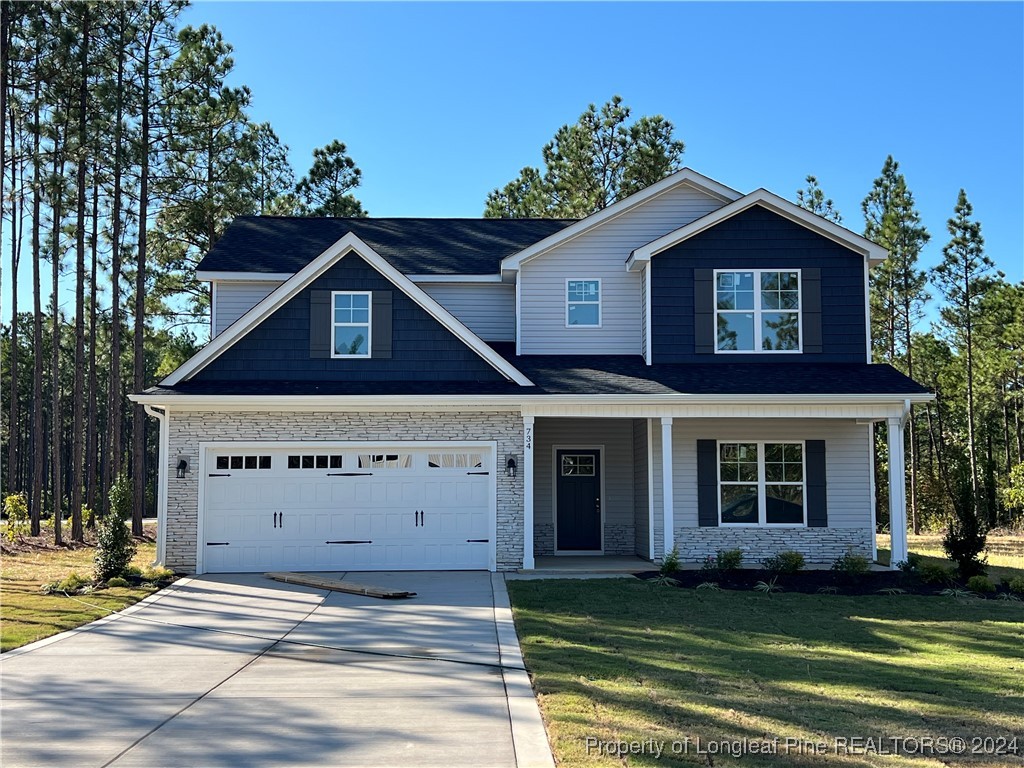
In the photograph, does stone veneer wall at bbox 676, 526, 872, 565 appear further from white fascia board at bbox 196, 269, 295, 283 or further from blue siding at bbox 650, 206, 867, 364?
white fascia board at bbox 196, 269, 295, 283

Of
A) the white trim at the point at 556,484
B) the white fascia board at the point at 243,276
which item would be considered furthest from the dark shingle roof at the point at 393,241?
the white trim at the point at 556,484

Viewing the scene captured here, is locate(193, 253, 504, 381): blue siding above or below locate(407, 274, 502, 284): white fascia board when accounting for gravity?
below

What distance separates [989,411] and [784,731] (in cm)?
4218

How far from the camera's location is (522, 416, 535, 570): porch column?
15984mm

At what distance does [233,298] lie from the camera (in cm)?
1961

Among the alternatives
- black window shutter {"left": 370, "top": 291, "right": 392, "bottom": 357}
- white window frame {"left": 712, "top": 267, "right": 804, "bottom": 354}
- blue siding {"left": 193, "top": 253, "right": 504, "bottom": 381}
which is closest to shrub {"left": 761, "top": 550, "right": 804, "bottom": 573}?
white window frame {"left": 712, "top": 267, "right": 804, "bottom": 354}

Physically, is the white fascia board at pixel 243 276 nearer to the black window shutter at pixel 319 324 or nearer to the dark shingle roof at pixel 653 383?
the black window shutter at pixel 319 324

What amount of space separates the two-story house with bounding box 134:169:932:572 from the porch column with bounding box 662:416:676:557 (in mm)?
36

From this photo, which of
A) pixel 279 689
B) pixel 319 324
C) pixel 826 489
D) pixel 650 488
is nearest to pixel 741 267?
pixel 826 489

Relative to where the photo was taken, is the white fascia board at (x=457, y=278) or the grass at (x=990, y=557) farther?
the white fascia board at (x=457, y=278)

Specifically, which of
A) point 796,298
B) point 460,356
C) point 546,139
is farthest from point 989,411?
point 460,356

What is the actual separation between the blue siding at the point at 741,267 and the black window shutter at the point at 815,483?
7.31 feet

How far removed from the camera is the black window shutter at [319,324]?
16781 mm

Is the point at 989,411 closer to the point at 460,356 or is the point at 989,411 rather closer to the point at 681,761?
the point at 460,356
